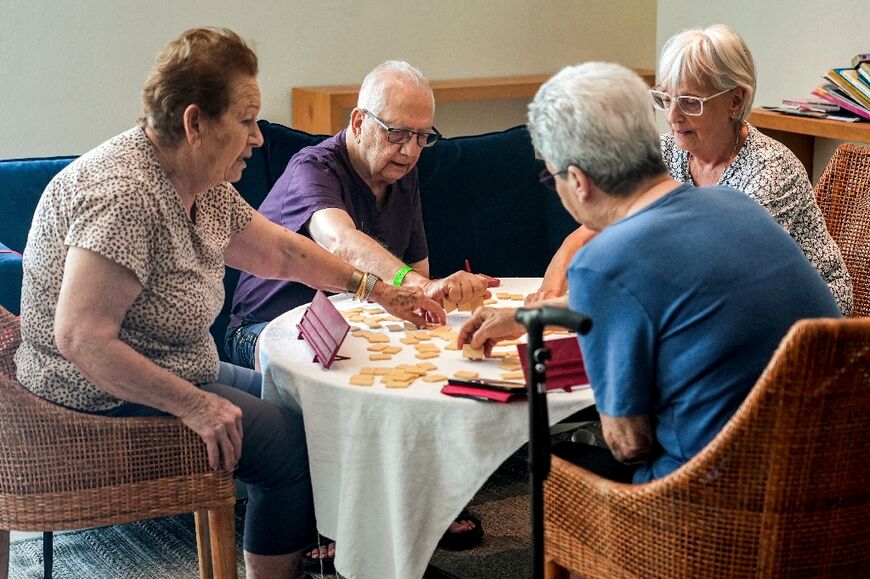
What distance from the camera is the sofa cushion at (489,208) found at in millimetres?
3838

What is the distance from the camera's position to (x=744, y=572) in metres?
1.73

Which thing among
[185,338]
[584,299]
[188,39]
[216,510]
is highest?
[188,39]

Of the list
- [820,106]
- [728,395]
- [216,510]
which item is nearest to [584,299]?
[728,395]

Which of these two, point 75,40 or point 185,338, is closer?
point 185,338

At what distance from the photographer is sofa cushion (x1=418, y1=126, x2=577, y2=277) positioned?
3838 millimetres

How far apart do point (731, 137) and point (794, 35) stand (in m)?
1.59

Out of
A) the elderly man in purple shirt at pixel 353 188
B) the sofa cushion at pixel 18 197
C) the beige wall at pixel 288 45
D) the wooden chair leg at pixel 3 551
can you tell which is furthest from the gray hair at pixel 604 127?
the beige wall at pixel 288 45

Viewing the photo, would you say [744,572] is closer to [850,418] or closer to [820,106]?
[850,418]

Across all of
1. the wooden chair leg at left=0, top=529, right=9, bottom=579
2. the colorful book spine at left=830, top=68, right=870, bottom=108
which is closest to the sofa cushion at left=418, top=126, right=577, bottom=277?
the colorful book spine at left=830, top=68, right=870, bottom=108

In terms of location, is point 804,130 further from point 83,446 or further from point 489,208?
point 83,446

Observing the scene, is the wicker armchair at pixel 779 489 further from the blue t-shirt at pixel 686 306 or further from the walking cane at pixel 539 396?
the walking cane at pixel 539 396

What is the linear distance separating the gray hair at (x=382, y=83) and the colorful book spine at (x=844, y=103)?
1.47 m

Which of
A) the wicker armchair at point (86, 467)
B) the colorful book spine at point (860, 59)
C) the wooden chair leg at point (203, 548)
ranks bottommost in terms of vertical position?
the wooden chair leg at point (203, 548)

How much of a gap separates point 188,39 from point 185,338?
58 cm
